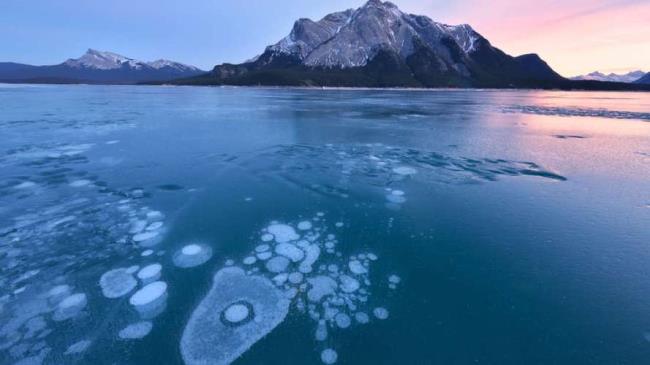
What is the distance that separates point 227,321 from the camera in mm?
3988

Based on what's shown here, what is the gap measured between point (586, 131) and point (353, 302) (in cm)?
2428

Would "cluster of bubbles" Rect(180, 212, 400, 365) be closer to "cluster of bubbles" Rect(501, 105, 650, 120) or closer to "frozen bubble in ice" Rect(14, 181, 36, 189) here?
"frozen bubble in ice" Rect(14, 181, 36, 189)

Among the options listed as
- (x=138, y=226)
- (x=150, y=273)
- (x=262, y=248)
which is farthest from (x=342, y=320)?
(x=138, y=226)

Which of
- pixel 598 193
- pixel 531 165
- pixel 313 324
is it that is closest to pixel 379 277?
pixel 313 324

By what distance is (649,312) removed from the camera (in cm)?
424

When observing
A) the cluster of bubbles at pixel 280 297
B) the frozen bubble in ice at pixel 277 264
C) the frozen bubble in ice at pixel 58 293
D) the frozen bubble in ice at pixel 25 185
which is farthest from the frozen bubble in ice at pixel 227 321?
the frozen bubble in ice at pixel 25 185

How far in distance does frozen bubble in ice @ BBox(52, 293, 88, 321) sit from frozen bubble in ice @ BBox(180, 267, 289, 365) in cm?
161

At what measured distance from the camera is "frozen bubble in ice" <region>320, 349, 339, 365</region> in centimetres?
348

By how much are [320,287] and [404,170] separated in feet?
23.1

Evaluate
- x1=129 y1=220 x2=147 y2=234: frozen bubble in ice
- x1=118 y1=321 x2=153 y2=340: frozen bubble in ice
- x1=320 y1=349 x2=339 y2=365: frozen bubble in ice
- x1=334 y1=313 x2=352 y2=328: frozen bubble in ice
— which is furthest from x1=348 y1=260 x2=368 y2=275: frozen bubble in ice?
x1=129 y1=220 x2=147 y2=234: frozen bubble in ice

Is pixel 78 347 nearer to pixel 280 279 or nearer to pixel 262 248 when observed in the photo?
pixel 280 279

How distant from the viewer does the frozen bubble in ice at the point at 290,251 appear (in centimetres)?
549

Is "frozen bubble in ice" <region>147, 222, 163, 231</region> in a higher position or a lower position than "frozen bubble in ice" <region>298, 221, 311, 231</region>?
higher

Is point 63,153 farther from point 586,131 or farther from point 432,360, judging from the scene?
point 586,131
